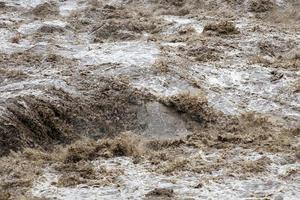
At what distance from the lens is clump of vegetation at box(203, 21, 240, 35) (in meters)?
21.6

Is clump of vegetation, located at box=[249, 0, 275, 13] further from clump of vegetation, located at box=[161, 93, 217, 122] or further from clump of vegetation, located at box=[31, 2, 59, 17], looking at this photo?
clump of vegetation, located at box=[161, 93, 217, 122]

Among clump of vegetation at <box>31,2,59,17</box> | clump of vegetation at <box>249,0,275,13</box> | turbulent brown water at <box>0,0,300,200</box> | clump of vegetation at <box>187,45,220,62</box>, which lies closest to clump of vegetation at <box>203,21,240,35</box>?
turbulent brown water at <box>0,0,300,200</box>

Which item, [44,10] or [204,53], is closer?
[204,53]

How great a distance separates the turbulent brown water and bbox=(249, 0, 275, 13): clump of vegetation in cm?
194

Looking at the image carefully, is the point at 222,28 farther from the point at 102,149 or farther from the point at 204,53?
the point at 102,149

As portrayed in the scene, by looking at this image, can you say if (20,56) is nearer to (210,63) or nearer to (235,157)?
(210,63)

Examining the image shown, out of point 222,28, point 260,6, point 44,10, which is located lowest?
point 44,10

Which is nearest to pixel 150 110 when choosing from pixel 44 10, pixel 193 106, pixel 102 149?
pixel 193 106

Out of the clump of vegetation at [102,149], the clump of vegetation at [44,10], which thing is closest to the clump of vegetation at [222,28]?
the clump of vegetation at [44,10]

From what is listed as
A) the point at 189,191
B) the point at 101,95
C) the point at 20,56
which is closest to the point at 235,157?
the point at 189,191

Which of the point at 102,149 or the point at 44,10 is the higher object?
the point at 102,149

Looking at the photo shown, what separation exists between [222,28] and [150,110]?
772 cm

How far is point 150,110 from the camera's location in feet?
49.3

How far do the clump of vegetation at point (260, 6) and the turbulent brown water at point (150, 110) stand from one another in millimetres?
1939
